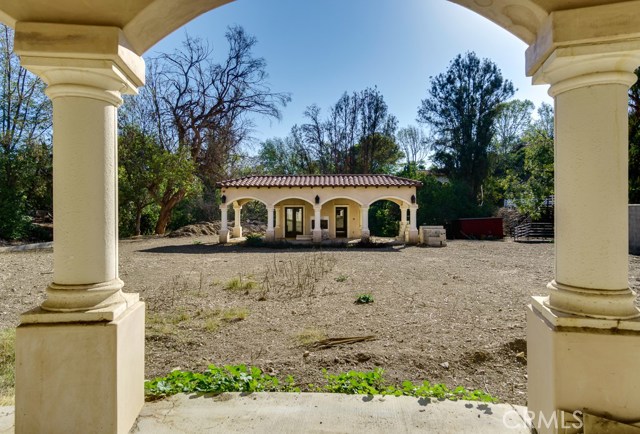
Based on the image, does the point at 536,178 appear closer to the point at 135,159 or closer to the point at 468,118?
the point at 468,118

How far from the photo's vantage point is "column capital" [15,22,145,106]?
2055 mm

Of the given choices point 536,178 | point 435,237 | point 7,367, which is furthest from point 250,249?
point 536,178

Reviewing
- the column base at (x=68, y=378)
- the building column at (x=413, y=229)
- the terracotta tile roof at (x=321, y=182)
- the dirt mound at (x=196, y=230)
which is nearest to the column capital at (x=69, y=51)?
the column base at (x=68, y=378)

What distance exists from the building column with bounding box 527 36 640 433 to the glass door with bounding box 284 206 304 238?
1958cm

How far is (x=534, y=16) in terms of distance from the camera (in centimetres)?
213

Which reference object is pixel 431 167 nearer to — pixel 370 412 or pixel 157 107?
pixel 157 107

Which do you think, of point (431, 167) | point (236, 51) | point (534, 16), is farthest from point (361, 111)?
point (534, 16)

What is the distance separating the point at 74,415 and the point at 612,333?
10.2 ft

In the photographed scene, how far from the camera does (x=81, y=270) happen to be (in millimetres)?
2125

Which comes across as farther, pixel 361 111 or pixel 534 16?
pixel 361 111

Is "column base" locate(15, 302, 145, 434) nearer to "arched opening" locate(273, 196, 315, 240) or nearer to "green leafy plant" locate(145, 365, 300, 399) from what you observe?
"green leafy plant" locate(145, 365, 300, 399)

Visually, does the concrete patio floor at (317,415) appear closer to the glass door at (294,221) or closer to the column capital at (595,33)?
the column capital at (595,33)

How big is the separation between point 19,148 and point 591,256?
92.0 ft

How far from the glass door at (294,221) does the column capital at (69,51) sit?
19.3 metres
